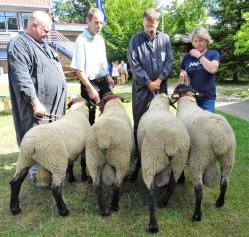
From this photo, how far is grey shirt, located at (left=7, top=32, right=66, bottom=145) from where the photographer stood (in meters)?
4.20

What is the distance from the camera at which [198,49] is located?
4.78 metres

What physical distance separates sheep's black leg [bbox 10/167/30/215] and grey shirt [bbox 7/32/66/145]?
2.74ft

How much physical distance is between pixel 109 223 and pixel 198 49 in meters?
2.71

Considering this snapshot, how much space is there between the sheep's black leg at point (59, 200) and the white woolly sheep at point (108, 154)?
1.35ft

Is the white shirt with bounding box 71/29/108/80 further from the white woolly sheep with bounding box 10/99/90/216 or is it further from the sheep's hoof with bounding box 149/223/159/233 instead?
the sheep's hoof with bounding box 149/223/159/233

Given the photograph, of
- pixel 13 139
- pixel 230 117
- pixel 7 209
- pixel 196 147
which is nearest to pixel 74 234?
pixel 7 209

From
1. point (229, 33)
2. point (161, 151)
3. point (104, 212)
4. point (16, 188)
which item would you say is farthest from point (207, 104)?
point (229, 33)

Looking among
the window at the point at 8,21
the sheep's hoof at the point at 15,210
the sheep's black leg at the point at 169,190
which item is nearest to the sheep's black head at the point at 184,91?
the sheep's black leg at the point at 169,190

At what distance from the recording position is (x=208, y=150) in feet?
12.0

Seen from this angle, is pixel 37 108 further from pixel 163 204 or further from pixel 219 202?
pixel 219 202

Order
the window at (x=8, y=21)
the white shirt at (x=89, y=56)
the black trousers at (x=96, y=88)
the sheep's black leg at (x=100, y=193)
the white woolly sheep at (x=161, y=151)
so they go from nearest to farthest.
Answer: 1. the white woolly sheep at (x=161, y=151)
2. the sheep's black leg at (x=100, y=193)
3. the white shirt at (x=89, y=56)
4. the black trousers at (x=96, y=88)
5. the window at (x=8, y=21)

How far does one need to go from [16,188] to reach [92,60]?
2257 millimetres

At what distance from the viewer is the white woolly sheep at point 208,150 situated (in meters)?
3.63

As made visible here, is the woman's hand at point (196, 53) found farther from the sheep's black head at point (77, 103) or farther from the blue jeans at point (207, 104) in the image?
the sheep's black head at point (77, 103)
